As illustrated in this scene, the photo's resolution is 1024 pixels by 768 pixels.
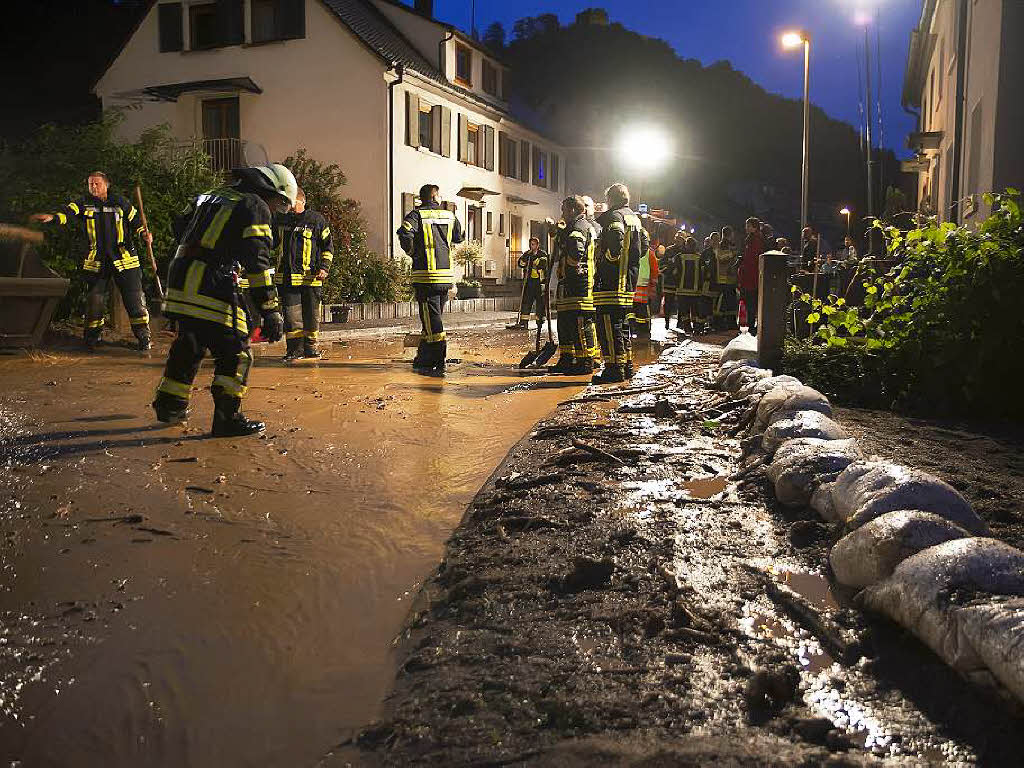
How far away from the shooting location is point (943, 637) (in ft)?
8.57

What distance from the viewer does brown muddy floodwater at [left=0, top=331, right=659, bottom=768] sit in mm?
2477

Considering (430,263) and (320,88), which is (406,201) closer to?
(320,88)

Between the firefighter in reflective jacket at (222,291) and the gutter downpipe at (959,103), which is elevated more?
the gutter downpipe at (959,103)

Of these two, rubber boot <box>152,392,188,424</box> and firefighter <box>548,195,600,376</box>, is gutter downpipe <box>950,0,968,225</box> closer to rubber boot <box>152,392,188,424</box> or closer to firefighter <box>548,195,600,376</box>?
firefighter <box>548,195,600,376</box>

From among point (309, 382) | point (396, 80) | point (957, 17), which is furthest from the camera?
point (396, 80)

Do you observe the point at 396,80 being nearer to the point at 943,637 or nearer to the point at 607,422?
the point at 607,422

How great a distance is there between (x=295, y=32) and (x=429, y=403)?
23.2 m

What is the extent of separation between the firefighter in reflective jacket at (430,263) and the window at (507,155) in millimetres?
26614

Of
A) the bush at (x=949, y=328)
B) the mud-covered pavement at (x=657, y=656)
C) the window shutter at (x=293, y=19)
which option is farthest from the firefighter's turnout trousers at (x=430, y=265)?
the window shutter at (x=293, y=19)

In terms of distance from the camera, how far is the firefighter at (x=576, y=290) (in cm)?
1044

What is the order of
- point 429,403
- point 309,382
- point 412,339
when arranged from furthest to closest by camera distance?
point 412,339 < point 309,382 < point 429,403

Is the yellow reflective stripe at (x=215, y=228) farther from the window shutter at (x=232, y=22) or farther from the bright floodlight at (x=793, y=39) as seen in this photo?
the window shutter at (x=232, y=22)

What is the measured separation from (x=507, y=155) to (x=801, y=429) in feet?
110

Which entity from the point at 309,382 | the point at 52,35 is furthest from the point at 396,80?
the point at 309,382
